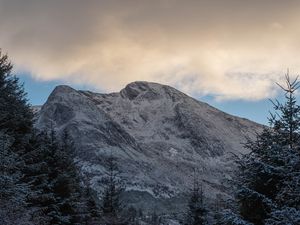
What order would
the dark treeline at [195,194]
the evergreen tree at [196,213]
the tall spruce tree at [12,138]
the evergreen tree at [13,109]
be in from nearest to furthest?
the dark treeline at [195,194] < the tall spruce tree at [12,138] < the evergreen tree at [13,109] < the evergreen tree at [196,213]

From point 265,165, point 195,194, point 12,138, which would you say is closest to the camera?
point 265,165

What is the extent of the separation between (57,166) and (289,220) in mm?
18872

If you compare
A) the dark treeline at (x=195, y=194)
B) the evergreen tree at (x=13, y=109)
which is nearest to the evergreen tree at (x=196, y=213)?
the dark treeline at (x=195, y=194)

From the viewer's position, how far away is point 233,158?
2027 centimetres

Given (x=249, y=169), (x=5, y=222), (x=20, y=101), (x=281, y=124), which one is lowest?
(x=5, y=222)

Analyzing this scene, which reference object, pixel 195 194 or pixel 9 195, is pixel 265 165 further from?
pixel 195 194

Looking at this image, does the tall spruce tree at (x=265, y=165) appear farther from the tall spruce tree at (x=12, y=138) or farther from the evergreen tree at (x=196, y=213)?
the evergreen tree at (x=196, y=213)

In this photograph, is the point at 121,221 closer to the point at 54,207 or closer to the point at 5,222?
the point at 54,207

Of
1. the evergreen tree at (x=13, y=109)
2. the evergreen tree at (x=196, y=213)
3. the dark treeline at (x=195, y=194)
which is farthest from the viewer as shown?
the evergreen tree at (x=196, y=213)

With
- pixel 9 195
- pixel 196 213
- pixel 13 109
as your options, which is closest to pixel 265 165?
pixel 9 195

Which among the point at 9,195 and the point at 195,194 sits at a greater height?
the point at 195,194

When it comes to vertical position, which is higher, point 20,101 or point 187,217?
point 20,101

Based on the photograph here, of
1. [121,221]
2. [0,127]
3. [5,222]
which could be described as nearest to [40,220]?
[5,222]

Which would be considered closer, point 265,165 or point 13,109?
point 265,165
